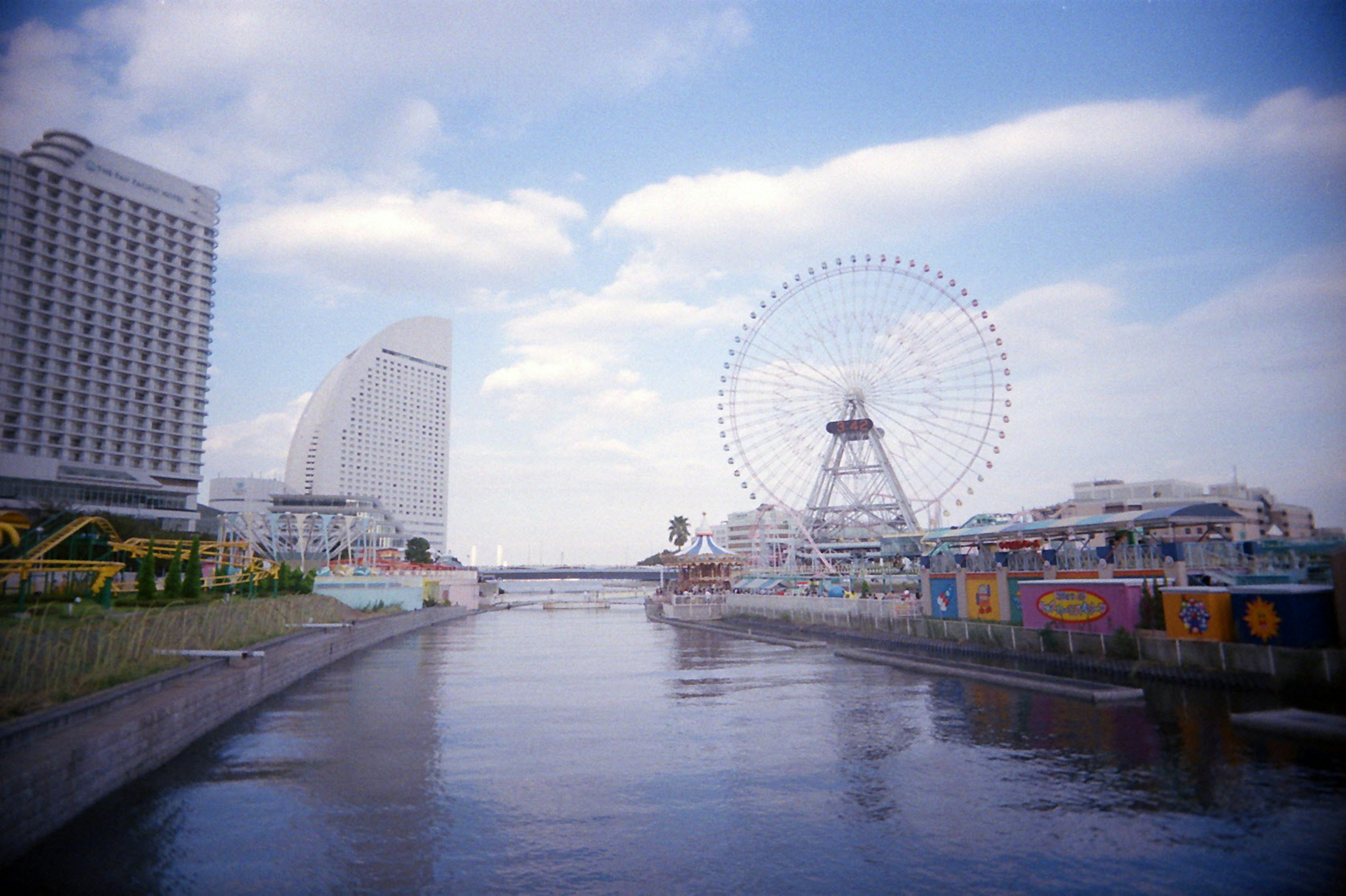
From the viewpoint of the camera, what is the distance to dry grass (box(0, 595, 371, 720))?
1592 centimetres

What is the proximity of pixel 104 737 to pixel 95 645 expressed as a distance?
17.1ft

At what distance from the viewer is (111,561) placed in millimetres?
43438

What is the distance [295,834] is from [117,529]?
65478 mm

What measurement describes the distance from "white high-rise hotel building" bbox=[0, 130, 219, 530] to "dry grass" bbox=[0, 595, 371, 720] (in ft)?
220

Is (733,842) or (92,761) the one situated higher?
(92,761)

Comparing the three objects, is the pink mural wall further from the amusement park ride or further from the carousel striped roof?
the carousel striped roof

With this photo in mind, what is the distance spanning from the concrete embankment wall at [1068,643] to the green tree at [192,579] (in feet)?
111

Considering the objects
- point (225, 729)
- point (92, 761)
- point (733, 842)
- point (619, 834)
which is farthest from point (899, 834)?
point (225, 729)

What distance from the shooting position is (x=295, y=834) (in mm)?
14484

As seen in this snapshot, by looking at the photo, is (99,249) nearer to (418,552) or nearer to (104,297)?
(104,297)

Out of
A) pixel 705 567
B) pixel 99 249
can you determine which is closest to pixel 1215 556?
pixel 705 567

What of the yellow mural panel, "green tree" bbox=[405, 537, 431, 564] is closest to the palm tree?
"green tree" bbox=[405, 537, 431, 564]

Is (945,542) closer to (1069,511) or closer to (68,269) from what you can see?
(1069,511)

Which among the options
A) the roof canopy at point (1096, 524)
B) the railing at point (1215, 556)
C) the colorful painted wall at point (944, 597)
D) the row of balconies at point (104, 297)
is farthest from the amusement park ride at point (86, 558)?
the row of balconies at point (104, 297)
